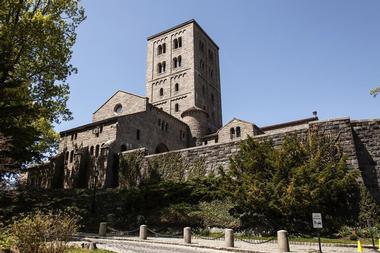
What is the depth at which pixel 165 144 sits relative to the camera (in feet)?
135

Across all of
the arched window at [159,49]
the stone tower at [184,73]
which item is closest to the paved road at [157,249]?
→ the stone tower at [184,73]

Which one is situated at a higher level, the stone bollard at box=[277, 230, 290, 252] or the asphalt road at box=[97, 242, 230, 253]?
the stone bollard at box=[277, 230, 290, 252]

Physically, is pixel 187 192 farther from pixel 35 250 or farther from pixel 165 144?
pixel 165 144

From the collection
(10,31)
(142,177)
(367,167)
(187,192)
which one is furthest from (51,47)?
(367,167)

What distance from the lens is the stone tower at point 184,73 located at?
54688mm

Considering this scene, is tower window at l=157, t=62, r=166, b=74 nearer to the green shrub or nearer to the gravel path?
the green shrub

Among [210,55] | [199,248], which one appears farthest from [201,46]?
[199,248]

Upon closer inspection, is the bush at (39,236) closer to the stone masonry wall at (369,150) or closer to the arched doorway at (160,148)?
the stone masonry wall at (369,150)

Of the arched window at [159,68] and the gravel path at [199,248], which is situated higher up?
the arched window at [159,68]

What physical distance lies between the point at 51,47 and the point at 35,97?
365 cm

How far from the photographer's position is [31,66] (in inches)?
898

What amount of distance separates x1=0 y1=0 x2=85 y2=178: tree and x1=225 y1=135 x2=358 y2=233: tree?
12220 millimetres

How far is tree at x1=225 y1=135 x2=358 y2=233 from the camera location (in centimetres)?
1536

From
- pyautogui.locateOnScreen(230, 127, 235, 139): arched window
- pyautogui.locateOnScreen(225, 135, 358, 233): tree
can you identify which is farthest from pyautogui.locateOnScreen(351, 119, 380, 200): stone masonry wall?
pyautogui.locateOnScreen(230, 127, 235, 139): arched window
